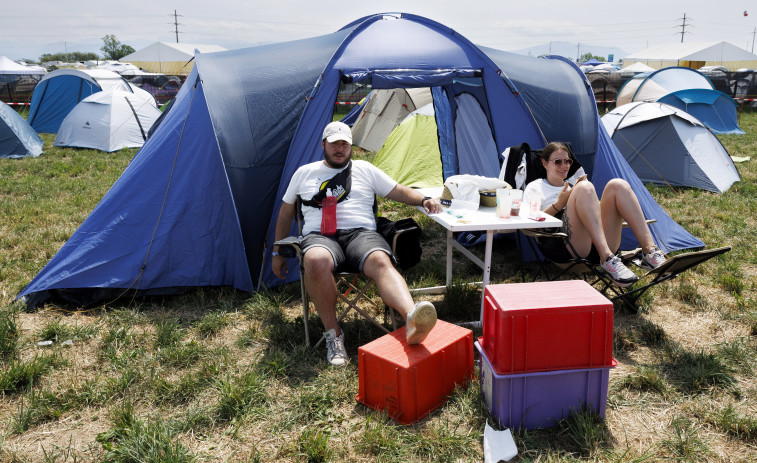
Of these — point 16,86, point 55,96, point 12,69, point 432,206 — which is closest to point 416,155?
point 432,206

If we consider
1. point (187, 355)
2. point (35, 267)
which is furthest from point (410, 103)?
point (187, 355)

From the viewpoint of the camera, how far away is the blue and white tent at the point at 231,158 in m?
3.88

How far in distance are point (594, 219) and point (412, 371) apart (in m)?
1.68

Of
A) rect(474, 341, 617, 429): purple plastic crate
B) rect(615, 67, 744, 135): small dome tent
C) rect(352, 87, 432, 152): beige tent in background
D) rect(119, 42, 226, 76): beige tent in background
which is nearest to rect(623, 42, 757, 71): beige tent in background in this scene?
rect(615, 67, 744, 135): small dome tent

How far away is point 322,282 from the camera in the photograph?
123 inches

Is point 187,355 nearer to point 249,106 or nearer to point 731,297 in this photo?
point 249,106

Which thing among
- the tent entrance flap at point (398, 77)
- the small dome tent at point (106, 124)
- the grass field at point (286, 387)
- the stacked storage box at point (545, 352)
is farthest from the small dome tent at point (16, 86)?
the stacked storage box at point (545, 352)

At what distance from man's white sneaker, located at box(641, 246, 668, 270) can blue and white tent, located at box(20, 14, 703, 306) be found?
135 centimetres

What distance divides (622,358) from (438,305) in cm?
120

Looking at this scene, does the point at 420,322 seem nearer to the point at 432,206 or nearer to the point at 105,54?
the point at 432,206

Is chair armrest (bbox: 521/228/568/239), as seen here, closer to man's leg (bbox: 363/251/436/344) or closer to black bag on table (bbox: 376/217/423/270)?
black bag on table (bbox: 376/217/423/270)

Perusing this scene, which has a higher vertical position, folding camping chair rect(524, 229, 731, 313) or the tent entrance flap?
the tent entrance flap

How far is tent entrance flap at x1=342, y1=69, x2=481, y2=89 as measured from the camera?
413cm

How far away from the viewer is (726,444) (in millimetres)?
2373
